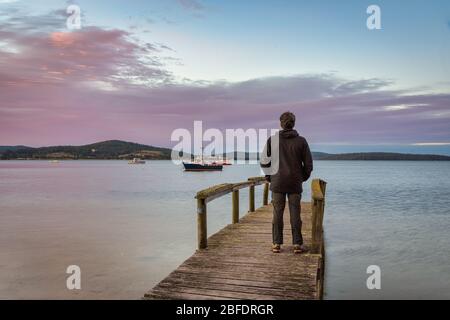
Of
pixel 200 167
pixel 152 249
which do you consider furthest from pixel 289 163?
pixel 200 167

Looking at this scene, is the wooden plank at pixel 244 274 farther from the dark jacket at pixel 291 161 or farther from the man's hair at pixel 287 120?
the man's hair at pixel 287 120

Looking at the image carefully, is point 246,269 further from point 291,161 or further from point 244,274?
point 291,161

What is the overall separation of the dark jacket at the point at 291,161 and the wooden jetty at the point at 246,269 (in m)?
0.84

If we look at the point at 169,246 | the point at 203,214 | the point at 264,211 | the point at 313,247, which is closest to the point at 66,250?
the point at 169,246

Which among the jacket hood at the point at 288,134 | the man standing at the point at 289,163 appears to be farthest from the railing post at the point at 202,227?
the jacket hood at the point at 288,134

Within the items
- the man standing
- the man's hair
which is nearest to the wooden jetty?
the man standing

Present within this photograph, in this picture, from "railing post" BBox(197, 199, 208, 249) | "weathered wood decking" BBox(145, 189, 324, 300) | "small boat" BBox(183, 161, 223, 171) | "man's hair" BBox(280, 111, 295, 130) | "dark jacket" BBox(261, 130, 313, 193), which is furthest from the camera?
"small boat" BBox(183, 161, 223, 171)

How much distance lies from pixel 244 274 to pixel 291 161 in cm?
207

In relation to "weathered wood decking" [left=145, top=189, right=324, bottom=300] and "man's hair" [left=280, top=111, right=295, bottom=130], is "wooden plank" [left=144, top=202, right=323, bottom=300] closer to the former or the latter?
"weathered wood decking" [left=145, top=189, right=324, bottom=300]

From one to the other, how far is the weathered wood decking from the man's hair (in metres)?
2.44

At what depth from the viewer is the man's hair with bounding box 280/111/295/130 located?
6.46 metres

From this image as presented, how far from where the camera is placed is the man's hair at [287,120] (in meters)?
6.46

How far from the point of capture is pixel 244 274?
246 inches
